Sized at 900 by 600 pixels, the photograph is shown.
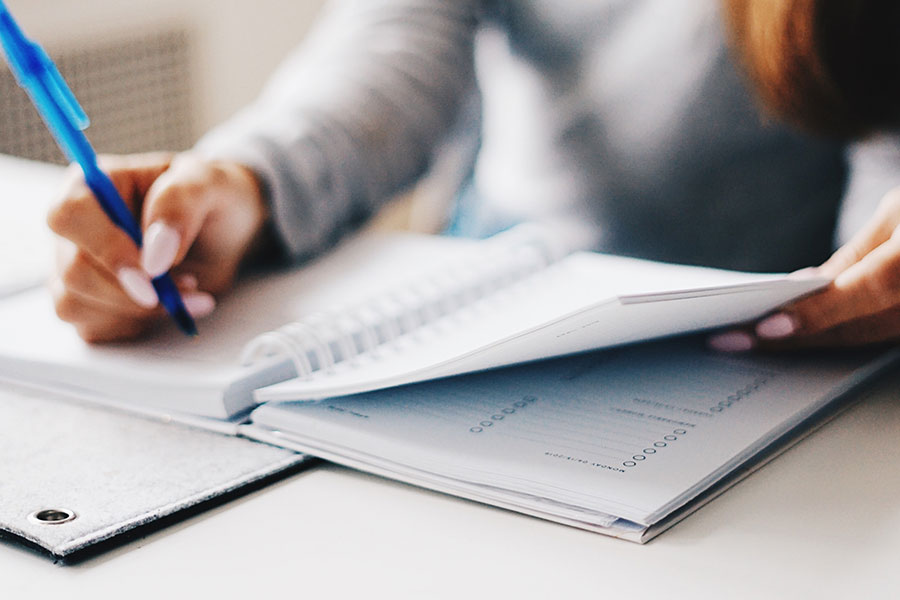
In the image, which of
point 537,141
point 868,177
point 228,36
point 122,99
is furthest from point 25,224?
point 228,36

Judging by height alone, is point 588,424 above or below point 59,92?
below

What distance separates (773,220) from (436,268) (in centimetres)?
35

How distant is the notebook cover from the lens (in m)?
0.39

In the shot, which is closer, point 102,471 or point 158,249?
point 102,471

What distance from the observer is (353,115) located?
82cm

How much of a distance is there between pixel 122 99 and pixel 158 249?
1.66 m

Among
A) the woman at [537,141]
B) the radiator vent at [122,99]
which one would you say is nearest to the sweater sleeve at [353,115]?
the woman at [537,141]

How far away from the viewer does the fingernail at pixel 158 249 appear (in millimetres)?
→ 564

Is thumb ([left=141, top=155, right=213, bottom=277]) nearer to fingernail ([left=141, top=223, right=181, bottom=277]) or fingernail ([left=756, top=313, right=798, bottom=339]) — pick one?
fingernail ([left=141, top=223, right=181, bottom=277])

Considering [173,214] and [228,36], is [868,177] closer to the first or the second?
[173,214]

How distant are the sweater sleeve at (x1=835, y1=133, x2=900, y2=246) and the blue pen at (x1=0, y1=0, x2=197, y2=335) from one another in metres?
0.53

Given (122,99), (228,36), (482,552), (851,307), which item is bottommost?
(482,552)

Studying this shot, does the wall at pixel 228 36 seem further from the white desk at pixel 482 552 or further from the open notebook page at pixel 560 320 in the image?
the white desk at pixel 482 552

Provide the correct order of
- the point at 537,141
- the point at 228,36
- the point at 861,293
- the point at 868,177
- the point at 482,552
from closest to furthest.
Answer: the point at 482,552
the point at 861,293
the point at 868,177
the point at 537,141
the point at 228,36
